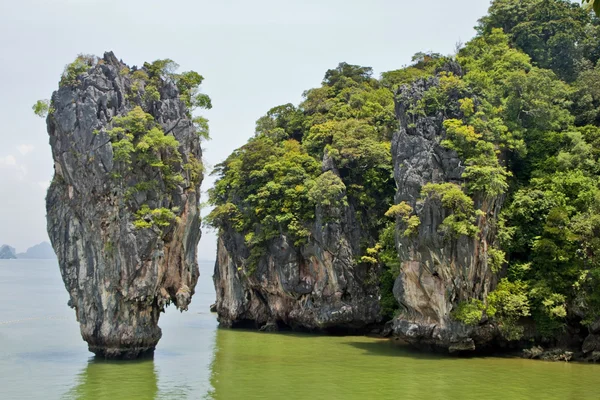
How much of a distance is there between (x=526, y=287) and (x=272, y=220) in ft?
44.1

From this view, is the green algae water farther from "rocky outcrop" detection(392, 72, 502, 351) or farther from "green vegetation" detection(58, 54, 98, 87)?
"green vegetation" detection(58, 54, 98, 87)

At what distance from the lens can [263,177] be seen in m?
33.1

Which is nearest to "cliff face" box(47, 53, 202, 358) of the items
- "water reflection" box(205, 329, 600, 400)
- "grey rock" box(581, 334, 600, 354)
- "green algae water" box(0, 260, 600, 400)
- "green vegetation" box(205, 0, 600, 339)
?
"green algae water" box(0, 260, 600, 400)

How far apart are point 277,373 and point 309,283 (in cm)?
1073

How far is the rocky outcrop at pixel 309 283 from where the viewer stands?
30484 mm

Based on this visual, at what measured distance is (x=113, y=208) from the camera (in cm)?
2238

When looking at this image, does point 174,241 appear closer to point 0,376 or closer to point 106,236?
point 106,236

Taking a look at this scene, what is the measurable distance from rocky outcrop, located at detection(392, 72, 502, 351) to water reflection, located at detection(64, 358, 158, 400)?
34.8 feet

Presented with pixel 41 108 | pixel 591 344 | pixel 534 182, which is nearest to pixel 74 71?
pixel 41 108

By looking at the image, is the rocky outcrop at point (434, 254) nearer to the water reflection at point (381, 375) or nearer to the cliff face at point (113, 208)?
the water reflection at point (381, 375)

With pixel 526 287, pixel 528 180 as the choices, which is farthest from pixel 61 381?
pixel 528 180

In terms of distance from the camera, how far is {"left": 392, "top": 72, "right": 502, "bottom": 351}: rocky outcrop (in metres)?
23.4

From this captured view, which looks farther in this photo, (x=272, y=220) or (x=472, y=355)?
(x=272, y=220)

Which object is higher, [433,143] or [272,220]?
[433,143]
